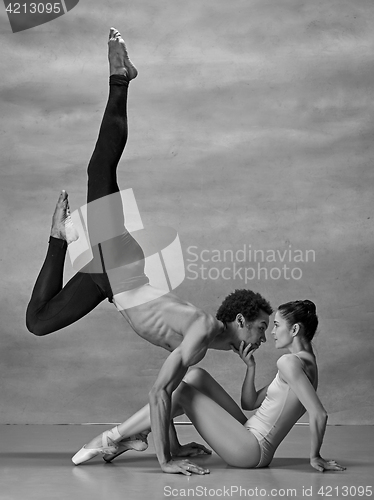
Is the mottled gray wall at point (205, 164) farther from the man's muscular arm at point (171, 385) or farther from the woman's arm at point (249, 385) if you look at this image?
the man's muscular arm at point (171, 385)

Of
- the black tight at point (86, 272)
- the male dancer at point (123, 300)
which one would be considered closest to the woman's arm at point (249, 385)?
the male dancer at point (123, 300)

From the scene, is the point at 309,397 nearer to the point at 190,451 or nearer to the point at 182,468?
the point at 182,468

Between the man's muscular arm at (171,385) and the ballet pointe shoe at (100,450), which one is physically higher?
the man's muscular arm at (171,385)

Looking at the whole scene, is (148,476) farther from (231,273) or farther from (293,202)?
(293,202)

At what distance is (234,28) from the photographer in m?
6.27

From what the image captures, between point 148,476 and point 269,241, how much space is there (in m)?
2.88

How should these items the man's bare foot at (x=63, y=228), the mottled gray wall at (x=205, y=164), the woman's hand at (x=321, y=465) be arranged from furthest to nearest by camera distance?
the mottled gray wall at (x=205, y=164)
the man's bare foot at (x=63, y=228)
the woman's hand at (x=321, y=465)

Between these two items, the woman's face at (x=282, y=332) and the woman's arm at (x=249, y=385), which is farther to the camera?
the woman's arm at (x=249, y=385)

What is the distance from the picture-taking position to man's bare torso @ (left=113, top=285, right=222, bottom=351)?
12.1 ft

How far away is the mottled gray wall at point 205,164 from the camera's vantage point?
602 centimetres

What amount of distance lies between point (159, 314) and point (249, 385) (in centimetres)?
57

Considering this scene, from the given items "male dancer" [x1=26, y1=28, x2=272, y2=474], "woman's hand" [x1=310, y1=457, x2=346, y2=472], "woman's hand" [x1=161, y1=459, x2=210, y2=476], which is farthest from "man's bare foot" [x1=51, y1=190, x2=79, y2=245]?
"woman's hand" [x1=310, y1=457, x2=346, y2=472]

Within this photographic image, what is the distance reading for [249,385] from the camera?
3.80 m

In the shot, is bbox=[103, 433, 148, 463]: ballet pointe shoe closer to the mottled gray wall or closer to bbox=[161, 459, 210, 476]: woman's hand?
bbox=[161, 459, 210, 476]: woman's hand
